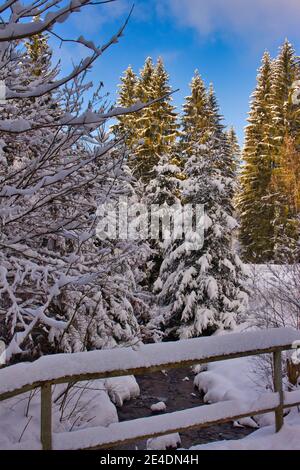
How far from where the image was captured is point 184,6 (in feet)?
12.3

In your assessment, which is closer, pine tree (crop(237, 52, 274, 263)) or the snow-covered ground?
the snow-covered ground

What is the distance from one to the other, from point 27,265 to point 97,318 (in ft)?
13.2

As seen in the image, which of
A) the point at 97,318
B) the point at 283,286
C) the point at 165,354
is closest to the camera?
the point at 165,354

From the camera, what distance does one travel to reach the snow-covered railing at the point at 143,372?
116 inches

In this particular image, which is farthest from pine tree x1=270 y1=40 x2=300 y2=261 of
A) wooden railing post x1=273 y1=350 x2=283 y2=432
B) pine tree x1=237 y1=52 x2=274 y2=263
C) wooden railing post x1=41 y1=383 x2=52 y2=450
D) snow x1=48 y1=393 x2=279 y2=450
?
wooden railing post x1=41 y1=383 x2=52 y2=450

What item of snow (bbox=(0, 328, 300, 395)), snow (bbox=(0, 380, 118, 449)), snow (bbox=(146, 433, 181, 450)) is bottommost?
snow (bbox=(146, 433, 181, 450))

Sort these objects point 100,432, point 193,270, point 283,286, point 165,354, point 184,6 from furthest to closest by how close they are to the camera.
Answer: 1. point 193,270
2. point 283,286
3. point 184,6
4. point 165,354
5. point 100,432

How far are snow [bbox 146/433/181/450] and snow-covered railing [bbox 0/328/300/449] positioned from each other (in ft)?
10.7

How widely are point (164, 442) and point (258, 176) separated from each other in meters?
25.1

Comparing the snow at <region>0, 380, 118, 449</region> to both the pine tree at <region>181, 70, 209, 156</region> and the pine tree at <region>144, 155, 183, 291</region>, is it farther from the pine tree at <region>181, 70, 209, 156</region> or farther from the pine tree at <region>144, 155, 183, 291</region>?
the pine tree at <region>181, 70, 209, 156</region>

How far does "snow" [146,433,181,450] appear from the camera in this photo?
6.66 metres

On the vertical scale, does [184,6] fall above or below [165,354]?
above

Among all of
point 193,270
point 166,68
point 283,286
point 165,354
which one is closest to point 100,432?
point 165,354
